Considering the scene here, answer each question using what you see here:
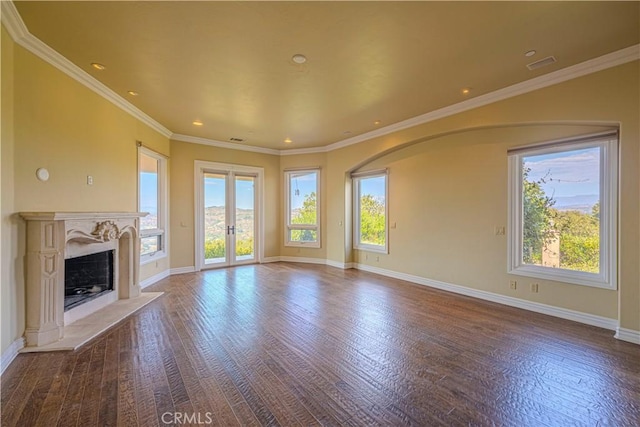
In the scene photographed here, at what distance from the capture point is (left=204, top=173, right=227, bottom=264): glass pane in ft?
22.6

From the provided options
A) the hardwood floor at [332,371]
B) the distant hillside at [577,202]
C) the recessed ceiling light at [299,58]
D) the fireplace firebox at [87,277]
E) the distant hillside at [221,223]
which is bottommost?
the hardwood floor at [332,371]

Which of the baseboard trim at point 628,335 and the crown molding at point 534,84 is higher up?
the crown molding at point 534,84

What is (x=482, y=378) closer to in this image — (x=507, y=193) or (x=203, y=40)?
(x=507, y=193)

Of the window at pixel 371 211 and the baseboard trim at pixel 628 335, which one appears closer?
the baseboard trim at pixel 628 335

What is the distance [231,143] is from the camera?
23.2ft

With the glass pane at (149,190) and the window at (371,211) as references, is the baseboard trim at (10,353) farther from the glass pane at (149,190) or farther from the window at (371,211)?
the window at (371,211)

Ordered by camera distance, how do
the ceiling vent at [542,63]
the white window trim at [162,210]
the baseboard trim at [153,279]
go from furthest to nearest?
the white window trim at [162,210] < the baseboard trim at [153,279] < the ceiling vent at [542,63]

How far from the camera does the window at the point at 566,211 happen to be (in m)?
3.42

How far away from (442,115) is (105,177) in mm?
5405

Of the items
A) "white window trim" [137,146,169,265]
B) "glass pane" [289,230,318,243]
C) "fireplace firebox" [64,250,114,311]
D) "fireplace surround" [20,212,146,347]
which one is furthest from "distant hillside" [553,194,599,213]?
"white window trim" [137,146,169,265]

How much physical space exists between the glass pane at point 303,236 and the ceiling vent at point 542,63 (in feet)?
18.3

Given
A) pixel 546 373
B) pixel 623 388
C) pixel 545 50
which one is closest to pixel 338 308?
pixel 546 373

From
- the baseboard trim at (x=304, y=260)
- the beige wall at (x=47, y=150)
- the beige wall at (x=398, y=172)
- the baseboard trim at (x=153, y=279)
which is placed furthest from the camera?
the baseboard trim at (x=304, y=260)

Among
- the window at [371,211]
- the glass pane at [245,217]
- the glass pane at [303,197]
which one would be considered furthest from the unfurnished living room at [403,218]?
the glass pane at [303,197]
